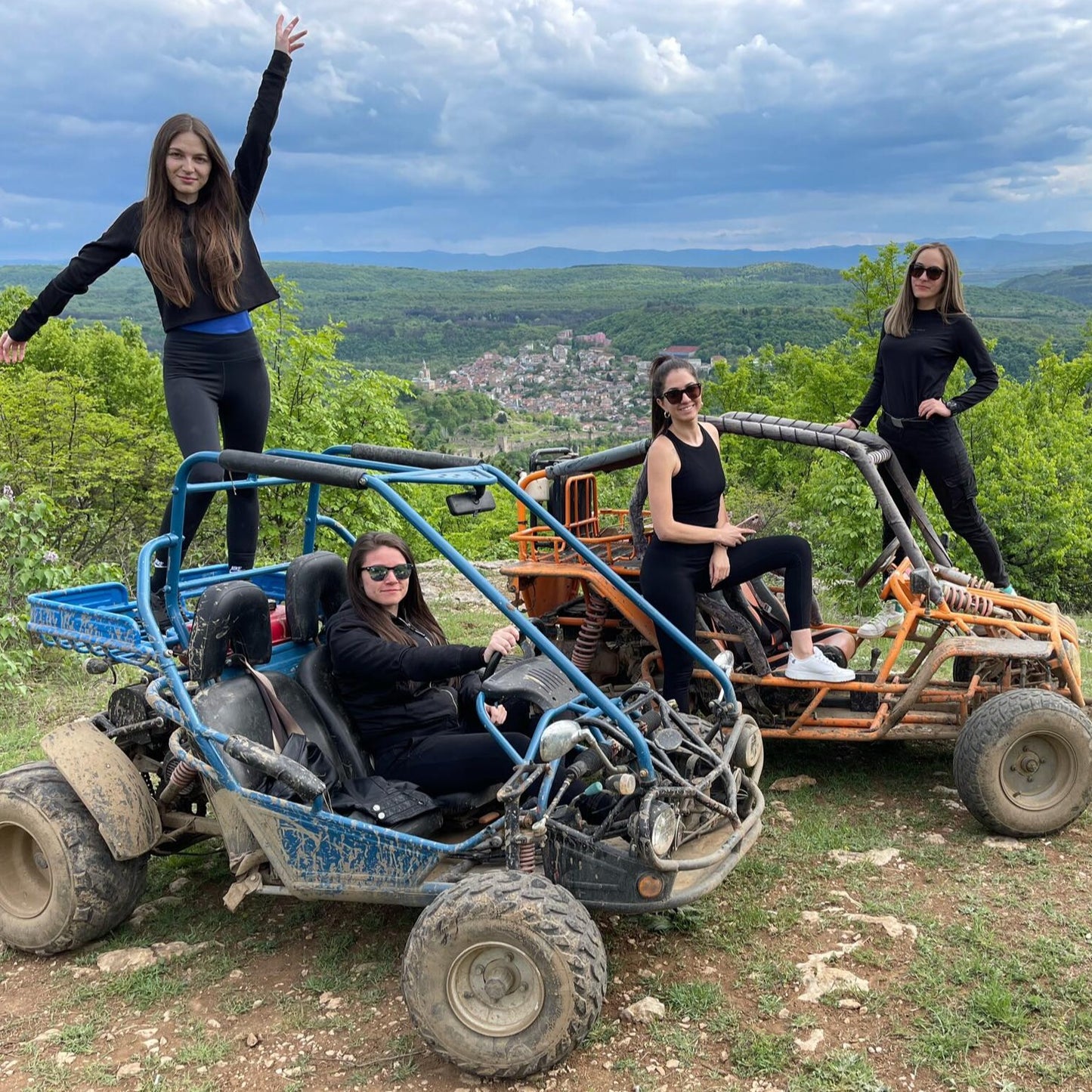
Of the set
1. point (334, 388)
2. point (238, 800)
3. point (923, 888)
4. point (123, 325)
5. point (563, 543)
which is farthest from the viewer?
point (123, 325)

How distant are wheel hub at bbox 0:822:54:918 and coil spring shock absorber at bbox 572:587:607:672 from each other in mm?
2868

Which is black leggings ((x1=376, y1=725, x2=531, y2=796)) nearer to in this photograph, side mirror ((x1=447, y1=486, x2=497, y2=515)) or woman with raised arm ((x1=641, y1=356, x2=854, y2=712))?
side mirror ((x1=447, y1=486, x2=497, y2=515))

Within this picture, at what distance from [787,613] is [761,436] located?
0.98 meters

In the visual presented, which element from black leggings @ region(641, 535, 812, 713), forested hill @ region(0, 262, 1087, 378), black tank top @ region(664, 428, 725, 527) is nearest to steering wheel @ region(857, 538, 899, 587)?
black leggings @ region(641, 535, 812, 713)

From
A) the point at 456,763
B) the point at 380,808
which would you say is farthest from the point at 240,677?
the point at 456,763

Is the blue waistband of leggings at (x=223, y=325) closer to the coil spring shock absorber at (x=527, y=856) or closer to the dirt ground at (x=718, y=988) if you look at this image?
the dirt ground at (x=718, y=988)

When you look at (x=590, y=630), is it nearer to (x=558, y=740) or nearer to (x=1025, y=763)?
(x=1025, y=763)

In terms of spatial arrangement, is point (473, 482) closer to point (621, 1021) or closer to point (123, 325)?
point (621, 1021)

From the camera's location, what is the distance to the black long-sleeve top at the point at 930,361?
5867 millimetres

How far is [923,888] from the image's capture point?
4.44 meters

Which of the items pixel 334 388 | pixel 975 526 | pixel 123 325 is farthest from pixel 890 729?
pixel 123 325

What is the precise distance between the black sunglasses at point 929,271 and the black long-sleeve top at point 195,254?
3.47 m

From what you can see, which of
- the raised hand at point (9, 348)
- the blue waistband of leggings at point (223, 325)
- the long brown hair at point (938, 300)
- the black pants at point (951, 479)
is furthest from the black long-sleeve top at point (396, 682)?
the long brown hair at point (938, 300)

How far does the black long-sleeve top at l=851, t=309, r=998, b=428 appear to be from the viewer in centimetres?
587
